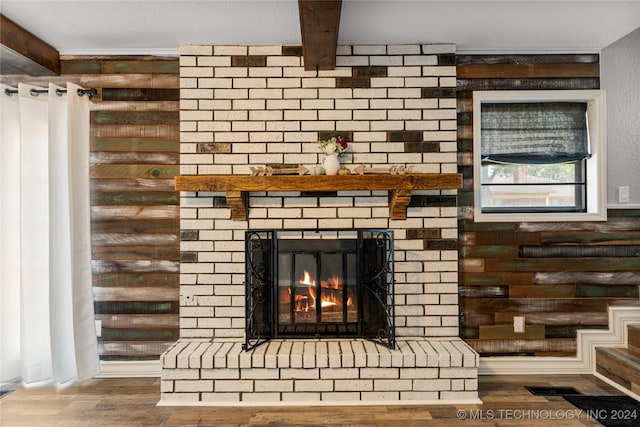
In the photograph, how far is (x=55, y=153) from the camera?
2957mm

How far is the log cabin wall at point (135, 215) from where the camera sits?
318 centimetres

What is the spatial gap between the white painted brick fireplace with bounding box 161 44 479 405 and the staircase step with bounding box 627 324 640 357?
1.23 meters

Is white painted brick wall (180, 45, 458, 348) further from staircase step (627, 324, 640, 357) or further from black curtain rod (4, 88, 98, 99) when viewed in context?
staircase step (627, 324, 640, 357)

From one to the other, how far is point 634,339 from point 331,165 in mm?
2434

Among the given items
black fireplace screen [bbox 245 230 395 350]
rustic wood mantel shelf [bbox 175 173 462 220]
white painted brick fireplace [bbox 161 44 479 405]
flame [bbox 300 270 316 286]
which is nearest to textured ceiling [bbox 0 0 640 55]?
white painted brick fireplace [bbox 161 44 479 405]

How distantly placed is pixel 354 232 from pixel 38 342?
7.41 feet

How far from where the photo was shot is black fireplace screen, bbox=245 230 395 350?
9.68ft

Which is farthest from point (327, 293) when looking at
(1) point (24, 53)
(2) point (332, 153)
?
(1) point (24, 53)

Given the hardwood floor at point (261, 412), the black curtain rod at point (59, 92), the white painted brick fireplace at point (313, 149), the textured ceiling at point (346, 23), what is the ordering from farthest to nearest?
the white painted brick fireplace at point (313, 149) < the black curtain rod at point (59, 92) < the textured ceiling at point (346, 23) < the hardwood floor at point (261, 412)

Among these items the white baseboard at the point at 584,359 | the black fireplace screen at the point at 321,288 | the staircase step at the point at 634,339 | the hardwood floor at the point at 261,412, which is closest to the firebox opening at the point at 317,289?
the black fireplace screen at the point at 321,288

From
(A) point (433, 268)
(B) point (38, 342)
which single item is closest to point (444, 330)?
(A) point (433, 268)

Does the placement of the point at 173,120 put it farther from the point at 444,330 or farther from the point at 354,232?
the point at 444,330

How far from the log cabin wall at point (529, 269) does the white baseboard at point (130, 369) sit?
7.42ft

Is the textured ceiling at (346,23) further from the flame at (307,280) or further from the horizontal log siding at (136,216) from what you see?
the flame at (307,280)
